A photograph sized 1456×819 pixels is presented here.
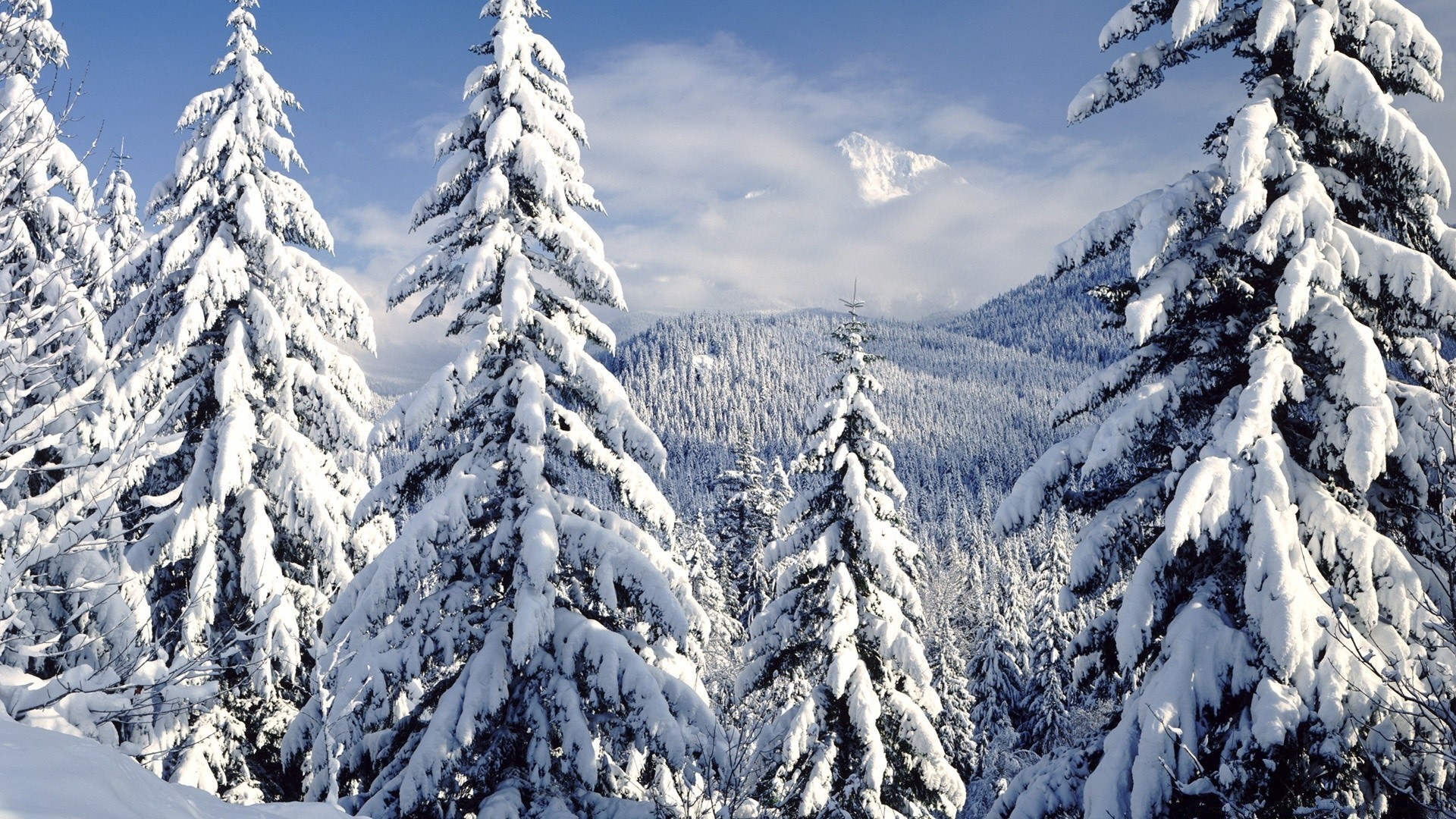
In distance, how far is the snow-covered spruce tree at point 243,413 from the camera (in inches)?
478

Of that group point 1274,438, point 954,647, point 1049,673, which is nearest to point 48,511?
point 1274,438

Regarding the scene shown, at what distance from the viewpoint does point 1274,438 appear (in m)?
7.44

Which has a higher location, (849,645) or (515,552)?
(515,552)

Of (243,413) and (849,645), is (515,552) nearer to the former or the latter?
(243,413)

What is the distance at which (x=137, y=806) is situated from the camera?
4418mm

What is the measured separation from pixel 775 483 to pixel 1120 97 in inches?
1424

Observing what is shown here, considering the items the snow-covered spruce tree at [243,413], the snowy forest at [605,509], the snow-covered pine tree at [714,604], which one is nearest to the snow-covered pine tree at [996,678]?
the snow-covered pine tree at [714,604]

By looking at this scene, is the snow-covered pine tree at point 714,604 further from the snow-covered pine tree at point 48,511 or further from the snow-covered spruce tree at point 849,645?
the snow-covered pine tree at point 48,511

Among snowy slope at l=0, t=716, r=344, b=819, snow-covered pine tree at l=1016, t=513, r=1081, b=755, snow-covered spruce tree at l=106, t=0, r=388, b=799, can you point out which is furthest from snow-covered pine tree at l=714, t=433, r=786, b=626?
snowy slope at l=0, t=716, r=344, b=819

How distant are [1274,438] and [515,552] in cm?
810

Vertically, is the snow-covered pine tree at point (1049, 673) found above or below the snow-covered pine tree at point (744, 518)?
below

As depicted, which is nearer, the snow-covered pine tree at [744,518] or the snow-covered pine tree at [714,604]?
the snow-covered pine tree at [714,604]

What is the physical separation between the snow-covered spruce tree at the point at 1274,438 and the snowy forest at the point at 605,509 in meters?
0.04

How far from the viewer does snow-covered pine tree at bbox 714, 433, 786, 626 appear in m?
42.0
